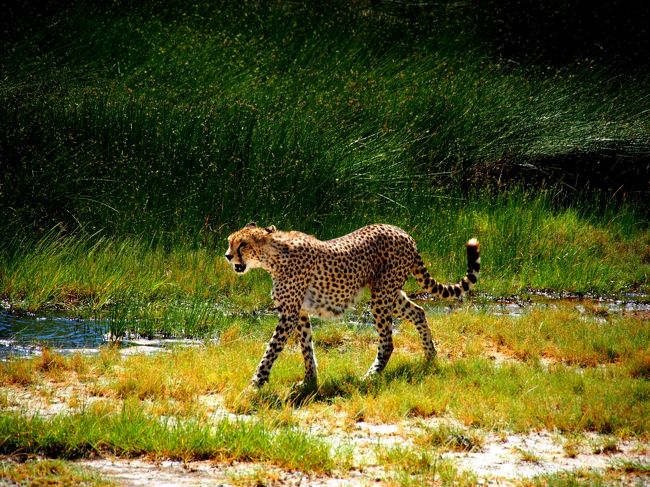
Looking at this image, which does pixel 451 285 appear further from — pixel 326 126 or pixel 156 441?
pixel 326 126

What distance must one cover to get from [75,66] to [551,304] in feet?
29.1

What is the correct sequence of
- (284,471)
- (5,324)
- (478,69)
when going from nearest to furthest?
1. (284,471)
2. (5,324)
3. (478,69)

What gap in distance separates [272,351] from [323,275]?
737mm

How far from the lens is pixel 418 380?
27.1 ft

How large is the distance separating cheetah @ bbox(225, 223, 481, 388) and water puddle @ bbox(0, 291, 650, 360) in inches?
67.7

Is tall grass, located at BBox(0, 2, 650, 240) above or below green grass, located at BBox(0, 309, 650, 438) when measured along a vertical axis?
above

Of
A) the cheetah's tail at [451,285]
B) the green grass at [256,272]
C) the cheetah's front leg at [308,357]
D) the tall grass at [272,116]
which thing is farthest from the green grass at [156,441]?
the tall grass at [272,116]

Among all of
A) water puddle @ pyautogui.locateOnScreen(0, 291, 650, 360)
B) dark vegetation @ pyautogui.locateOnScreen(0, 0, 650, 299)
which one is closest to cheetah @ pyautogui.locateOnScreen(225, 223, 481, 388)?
water puddle @ pyautogui.locateOnScreen(0, 291, 650, 360)

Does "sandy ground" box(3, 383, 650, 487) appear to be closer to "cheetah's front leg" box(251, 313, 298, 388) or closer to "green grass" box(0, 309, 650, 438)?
"green grass" box(0, 309, 650, 438)

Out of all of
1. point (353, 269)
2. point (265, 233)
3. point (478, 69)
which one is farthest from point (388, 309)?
point (478, 69)

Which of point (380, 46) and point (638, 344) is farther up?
point (380, 46)

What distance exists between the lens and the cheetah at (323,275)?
8086 millimetres

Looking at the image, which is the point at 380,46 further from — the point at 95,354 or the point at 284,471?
the point at 284,471

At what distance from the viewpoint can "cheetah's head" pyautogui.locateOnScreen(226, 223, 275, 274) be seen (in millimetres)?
8086
